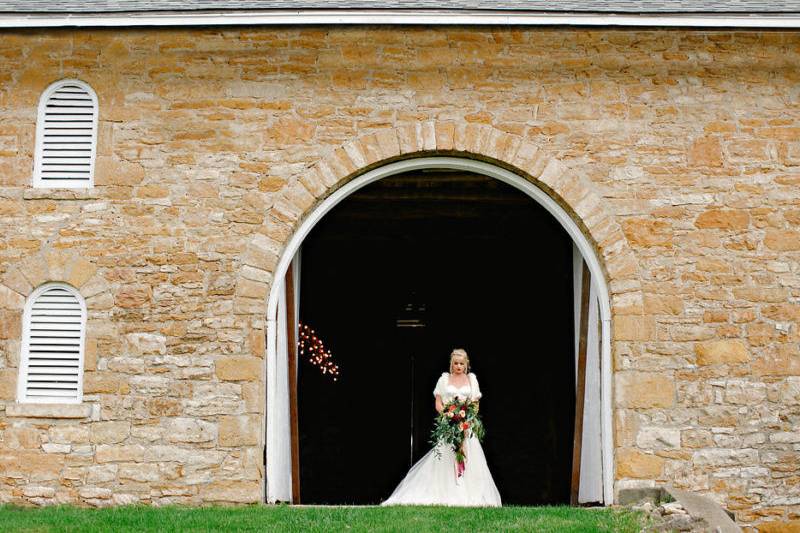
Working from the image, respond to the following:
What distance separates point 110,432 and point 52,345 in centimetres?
97

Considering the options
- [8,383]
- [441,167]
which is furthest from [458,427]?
[8,383]

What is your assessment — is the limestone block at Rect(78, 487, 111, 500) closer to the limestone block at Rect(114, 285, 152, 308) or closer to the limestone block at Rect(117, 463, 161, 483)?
the limestone block at Rect(117, 463, 161, 483)

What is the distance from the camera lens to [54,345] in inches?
316

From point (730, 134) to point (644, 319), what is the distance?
74.6 inches

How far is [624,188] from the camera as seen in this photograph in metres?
8.07

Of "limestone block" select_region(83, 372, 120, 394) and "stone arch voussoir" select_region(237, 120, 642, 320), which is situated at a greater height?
"stone arch voussoir" select_region(237, 120, 642, 320)

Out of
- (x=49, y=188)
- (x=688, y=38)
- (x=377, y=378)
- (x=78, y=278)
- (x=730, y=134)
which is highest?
(x=688, y=38)

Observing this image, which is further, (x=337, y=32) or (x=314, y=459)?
(x=314, y=459)

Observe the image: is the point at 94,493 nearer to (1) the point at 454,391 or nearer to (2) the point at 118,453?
(2) the point at 118,453

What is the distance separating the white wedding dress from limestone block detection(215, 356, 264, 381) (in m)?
1.70

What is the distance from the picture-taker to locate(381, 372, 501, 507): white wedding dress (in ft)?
26.8

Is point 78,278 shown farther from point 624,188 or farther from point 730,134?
point 730,134

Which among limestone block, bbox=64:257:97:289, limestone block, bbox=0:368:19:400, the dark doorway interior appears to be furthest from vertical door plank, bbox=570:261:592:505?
limestone block, bbox=0:368:19:400


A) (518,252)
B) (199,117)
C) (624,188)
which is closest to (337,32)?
(199,117)
